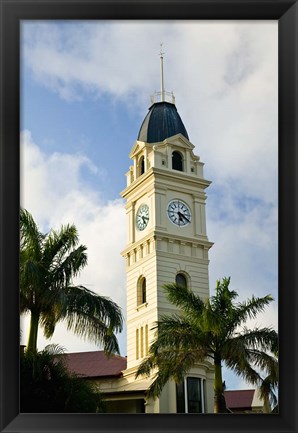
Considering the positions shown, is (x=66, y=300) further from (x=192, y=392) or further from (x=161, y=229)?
(x=161, y=229)

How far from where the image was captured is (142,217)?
2902 centimetres

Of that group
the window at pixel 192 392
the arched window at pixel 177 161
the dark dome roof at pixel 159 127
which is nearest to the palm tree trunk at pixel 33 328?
the window at pixel 192 392

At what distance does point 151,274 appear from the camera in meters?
30.6

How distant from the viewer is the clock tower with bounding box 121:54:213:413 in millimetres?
29312

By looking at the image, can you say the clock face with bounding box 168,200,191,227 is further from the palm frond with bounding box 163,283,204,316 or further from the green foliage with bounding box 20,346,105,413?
the green foliage with bounding box 20,346,105,413

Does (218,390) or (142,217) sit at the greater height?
(142,217)

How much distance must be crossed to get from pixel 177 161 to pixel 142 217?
369 cm

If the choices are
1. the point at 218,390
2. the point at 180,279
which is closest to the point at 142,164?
the point at 180,279

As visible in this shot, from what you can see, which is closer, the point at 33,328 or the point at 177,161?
the point at 33,328

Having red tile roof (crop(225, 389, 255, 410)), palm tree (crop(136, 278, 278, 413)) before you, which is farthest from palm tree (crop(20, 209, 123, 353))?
red tile roof (crop(225, 389, 255, 410))
